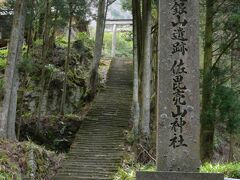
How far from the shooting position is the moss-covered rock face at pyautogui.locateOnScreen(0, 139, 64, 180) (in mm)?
10758

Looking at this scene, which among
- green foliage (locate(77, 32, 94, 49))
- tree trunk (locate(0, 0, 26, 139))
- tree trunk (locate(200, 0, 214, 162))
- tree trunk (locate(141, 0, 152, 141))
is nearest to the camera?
tree trunk (locate(0, 0, 26, 139))

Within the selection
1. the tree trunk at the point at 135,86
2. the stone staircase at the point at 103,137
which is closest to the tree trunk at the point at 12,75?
the stone staircase at the point at 103,137

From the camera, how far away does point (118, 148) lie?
50.0ft

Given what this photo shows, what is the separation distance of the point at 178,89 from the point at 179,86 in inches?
1.9

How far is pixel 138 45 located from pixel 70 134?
4.72 meters

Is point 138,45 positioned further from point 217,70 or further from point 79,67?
point 79,67

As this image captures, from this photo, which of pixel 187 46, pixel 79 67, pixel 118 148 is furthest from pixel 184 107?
pixel 79 67

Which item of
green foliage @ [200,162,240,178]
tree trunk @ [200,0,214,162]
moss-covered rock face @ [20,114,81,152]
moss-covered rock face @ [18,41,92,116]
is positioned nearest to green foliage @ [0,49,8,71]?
moss-covered rock face @ [18,41,92,116]

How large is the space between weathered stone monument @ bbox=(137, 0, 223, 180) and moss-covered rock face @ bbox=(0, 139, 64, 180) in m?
5.48

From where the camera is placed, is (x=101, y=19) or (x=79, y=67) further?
(x=79, y=67)

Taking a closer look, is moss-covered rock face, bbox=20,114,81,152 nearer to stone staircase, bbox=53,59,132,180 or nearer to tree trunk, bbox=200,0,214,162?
stone staircase, bbox=53,59,132,180

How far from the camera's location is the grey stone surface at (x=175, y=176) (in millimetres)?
5703

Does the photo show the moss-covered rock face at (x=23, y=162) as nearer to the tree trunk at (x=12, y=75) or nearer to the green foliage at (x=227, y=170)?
the tree trunk at (x=12, y=75)

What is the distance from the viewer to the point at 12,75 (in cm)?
1298
